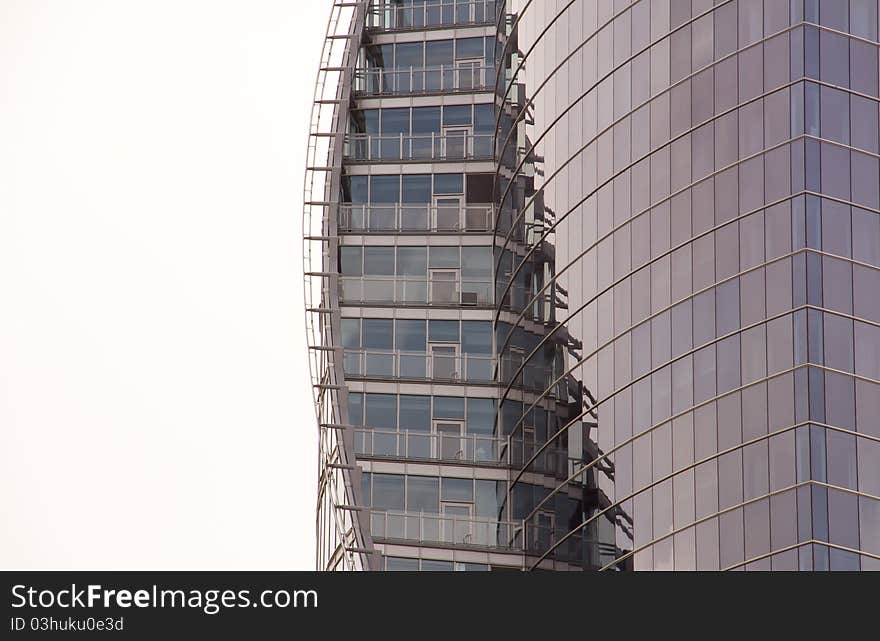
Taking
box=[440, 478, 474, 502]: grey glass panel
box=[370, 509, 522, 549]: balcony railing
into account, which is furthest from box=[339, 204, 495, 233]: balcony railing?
box=[370, 509, 522, 549]: balcony railing

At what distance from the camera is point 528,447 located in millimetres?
70438

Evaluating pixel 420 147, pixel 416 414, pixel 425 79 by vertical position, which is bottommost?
pixel 416 414

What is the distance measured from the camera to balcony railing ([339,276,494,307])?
7531cm

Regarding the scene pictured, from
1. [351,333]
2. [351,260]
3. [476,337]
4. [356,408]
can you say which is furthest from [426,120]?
[356,408]

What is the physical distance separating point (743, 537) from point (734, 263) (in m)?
8.03

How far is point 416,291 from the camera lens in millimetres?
75688

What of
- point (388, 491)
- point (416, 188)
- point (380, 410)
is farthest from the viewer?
point (416, 188)

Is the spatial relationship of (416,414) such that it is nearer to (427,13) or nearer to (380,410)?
(380,410)

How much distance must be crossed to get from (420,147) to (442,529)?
574 inches

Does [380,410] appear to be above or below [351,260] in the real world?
below

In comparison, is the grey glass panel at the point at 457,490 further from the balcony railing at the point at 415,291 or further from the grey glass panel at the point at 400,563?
the balcony railing at the point at 415,291
